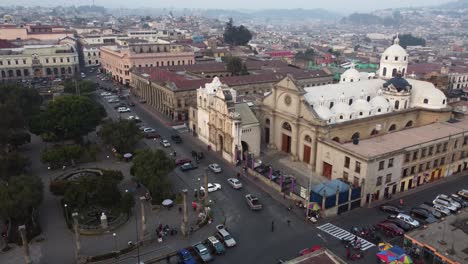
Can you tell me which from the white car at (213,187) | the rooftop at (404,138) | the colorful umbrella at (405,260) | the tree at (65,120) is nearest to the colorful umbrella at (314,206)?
the rooftop at (404,138)

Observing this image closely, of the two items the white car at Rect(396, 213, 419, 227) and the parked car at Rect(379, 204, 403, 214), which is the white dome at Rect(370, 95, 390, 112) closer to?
the parked car at Rect(379, 204, 403, 214)

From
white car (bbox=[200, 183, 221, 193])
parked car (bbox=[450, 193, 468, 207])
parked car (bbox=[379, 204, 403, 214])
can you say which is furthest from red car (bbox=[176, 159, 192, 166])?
parked car (bbox=[450, 193, 468, 207])

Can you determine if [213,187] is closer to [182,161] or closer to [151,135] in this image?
[182,161]

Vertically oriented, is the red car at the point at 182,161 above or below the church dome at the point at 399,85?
below

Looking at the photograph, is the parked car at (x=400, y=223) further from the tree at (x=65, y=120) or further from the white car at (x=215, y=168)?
the tree at (x=65, y=120)

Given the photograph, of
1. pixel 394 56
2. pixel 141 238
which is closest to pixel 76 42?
pixel 394 56
